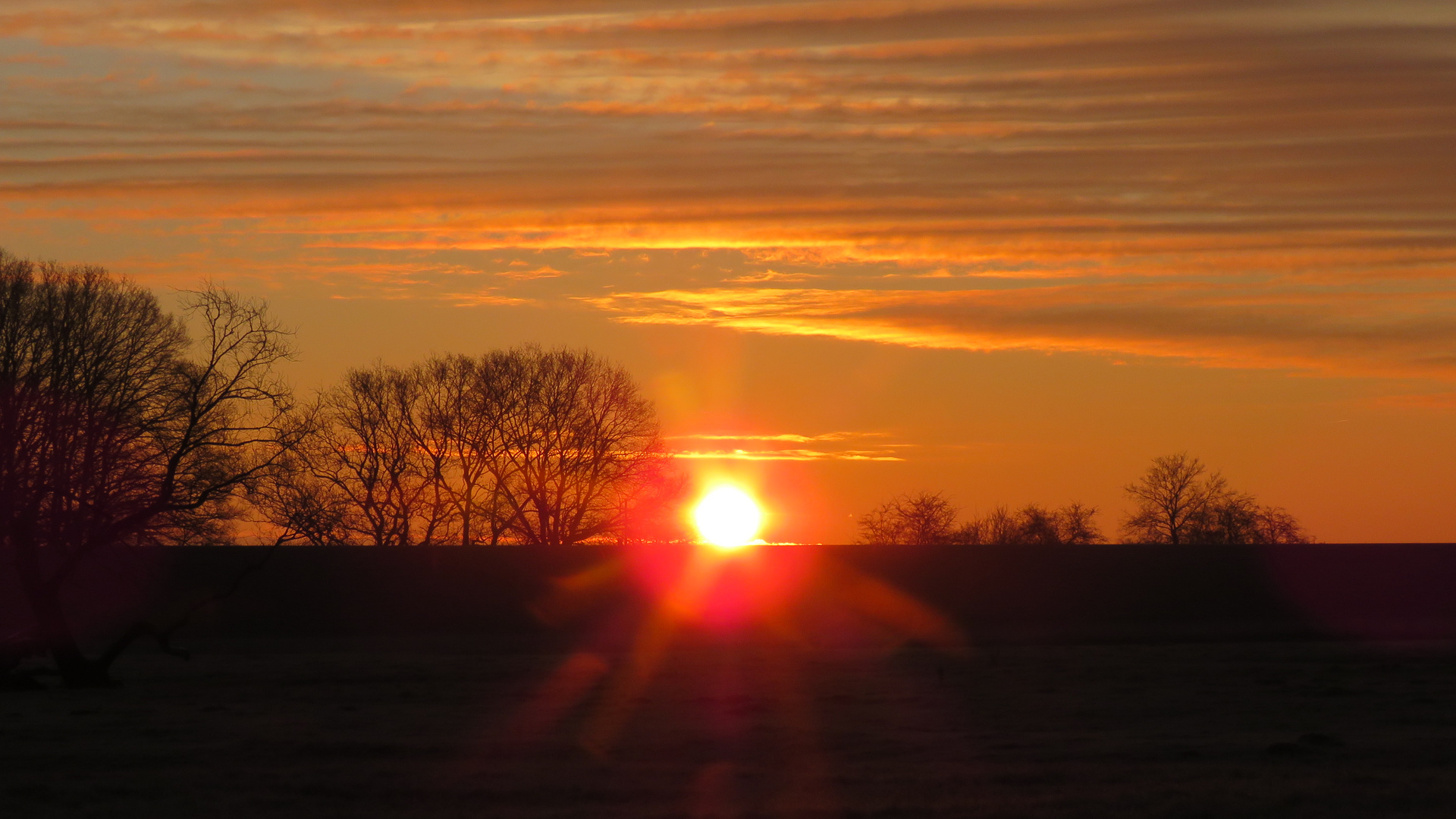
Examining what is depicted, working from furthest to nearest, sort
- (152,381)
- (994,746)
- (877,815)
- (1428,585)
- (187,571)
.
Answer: (1428,585)
(187,571)
(152,381)
(994,746)
(877,815)

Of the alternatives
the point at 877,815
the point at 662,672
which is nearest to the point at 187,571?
the point at 662,672

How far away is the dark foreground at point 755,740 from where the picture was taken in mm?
12820

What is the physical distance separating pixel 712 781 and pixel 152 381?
26015mm

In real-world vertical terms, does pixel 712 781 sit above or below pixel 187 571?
below

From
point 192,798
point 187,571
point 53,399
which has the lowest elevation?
point 192,798

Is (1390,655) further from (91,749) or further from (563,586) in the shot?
(91,749)

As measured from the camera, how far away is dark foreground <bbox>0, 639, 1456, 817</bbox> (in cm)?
1282

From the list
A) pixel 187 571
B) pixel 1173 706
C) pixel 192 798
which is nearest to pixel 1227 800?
pixel 1173 706

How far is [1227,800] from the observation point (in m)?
12.2

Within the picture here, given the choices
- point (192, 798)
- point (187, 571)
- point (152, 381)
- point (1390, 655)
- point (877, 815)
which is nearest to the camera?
point (877, 815)

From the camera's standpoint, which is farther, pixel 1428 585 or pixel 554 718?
pixel 1428 585

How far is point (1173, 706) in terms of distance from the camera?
66.2ft

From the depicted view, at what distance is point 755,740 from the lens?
57.1 ft

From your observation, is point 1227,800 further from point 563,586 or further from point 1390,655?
point 563,586
